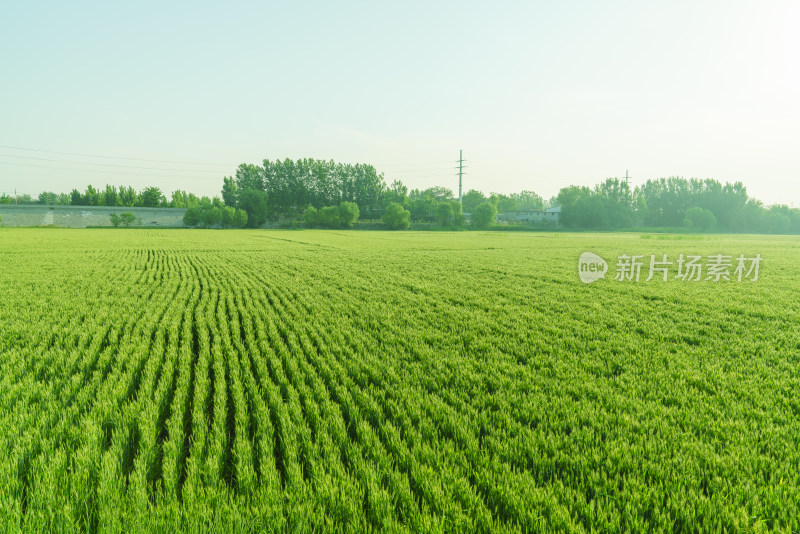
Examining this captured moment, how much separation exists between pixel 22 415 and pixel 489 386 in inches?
188

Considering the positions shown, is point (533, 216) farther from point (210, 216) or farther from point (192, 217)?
point (192, 217)

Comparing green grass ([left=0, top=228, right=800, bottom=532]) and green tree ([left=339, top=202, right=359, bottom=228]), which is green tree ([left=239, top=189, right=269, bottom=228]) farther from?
green grass ([left=0, top=228, right=800, bottom=532])

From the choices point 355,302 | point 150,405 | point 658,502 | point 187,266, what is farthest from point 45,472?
point 187,266

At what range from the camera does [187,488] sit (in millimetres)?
2904

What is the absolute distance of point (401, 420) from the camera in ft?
12.9

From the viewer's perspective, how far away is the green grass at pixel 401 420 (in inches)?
107

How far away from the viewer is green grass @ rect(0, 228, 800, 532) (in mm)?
2713

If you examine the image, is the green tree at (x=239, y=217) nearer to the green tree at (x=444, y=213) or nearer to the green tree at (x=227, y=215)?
the green tree at (x=227, y=215)
